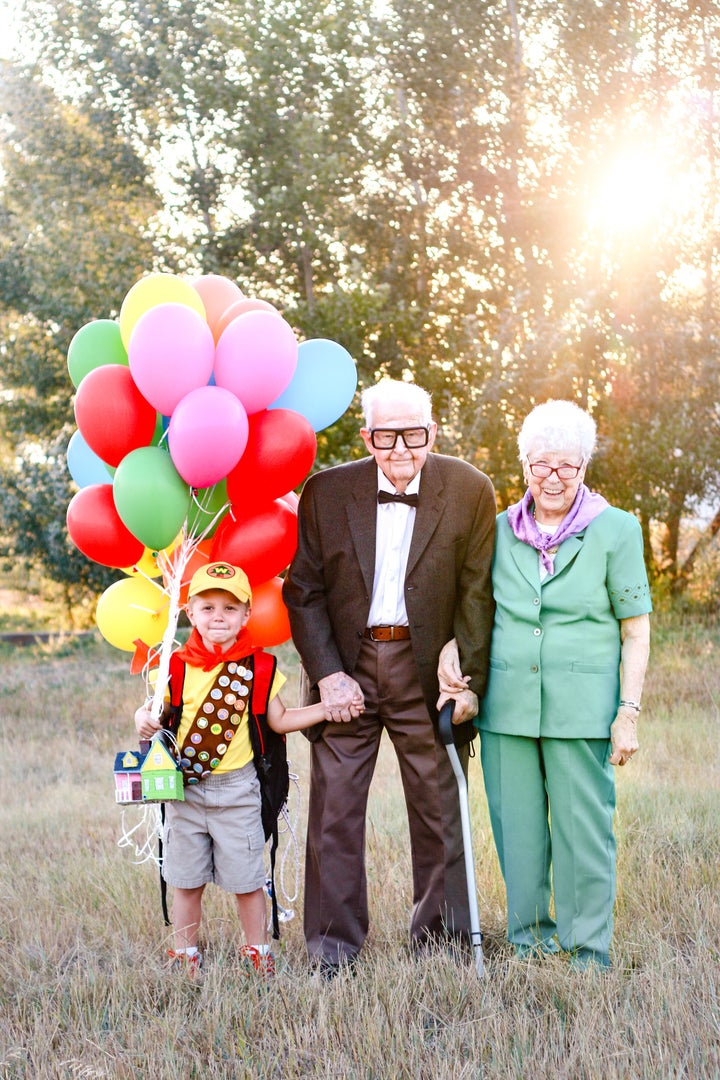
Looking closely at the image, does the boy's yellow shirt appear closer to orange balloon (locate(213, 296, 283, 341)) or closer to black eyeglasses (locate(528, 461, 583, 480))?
black eyeglasses (locate(528, 461, 583, 480))

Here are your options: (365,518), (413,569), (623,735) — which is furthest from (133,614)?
(623,735)

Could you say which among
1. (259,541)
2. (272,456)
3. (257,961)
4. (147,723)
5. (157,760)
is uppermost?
(272,456)

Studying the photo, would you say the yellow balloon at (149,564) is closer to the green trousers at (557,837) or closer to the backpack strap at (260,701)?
the backpack strap at (260,701)

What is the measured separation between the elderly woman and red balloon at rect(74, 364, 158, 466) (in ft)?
4.28

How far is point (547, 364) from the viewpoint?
1203cm

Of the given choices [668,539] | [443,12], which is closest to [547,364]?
[668,539]

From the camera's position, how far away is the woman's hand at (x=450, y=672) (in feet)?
12.3

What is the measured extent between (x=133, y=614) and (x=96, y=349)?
3.18 feet

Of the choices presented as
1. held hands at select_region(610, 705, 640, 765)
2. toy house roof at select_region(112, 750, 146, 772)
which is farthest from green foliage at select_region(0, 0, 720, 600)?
toy house roof at select_region(112, 750, 146, 772)

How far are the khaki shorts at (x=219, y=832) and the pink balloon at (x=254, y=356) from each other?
1324mm

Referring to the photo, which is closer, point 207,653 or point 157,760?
point 157,760

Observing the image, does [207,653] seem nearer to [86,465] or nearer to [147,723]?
[147,723]

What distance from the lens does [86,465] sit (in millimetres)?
4133

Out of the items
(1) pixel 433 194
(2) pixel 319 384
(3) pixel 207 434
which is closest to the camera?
(3) pixel 207 434
